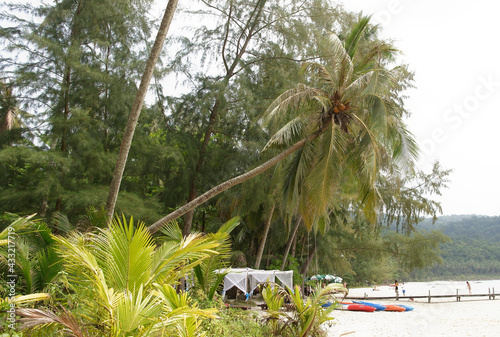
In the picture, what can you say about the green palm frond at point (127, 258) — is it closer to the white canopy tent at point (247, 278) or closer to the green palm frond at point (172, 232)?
the green palm frond at point (172, 232)

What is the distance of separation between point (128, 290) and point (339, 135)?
587 cm

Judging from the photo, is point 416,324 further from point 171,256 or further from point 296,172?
point 171,256

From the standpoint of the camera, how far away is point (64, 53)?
9562 millimetres

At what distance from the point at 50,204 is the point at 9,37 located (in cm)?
439

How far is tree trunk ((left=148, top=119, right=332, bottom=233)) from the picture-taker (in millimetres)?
7266

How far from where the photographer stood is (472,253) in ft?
214

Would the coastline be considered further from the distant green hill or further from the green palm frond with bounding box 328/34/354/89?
the distant green hill

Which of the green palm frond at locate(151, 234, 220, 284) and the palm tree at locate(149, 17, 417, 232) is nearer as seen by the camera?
the green palm frond at locate(151, 234, 220, 284)

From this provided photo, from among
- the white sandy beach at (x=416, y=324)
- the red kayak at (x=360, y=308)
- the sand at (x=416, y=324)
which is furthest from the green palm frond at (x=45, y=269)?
the red kayak at (x=360, y=308)

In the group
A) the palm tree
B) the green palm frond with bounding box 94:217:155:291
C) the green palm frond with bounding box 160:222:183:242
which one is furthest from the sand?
the green palm frond with bounding box 94:217:155:291

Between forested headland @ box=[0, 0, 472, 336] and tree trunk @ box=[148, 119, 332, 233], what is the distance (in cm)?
5

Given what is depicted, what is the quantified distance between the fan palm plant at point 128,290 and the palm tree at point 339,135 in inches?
140

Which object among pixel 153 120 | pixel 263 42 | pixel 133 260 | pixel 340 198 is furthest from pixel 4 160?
pixel 340 198

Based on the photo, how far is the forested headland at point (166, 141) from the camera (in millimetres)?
4367
